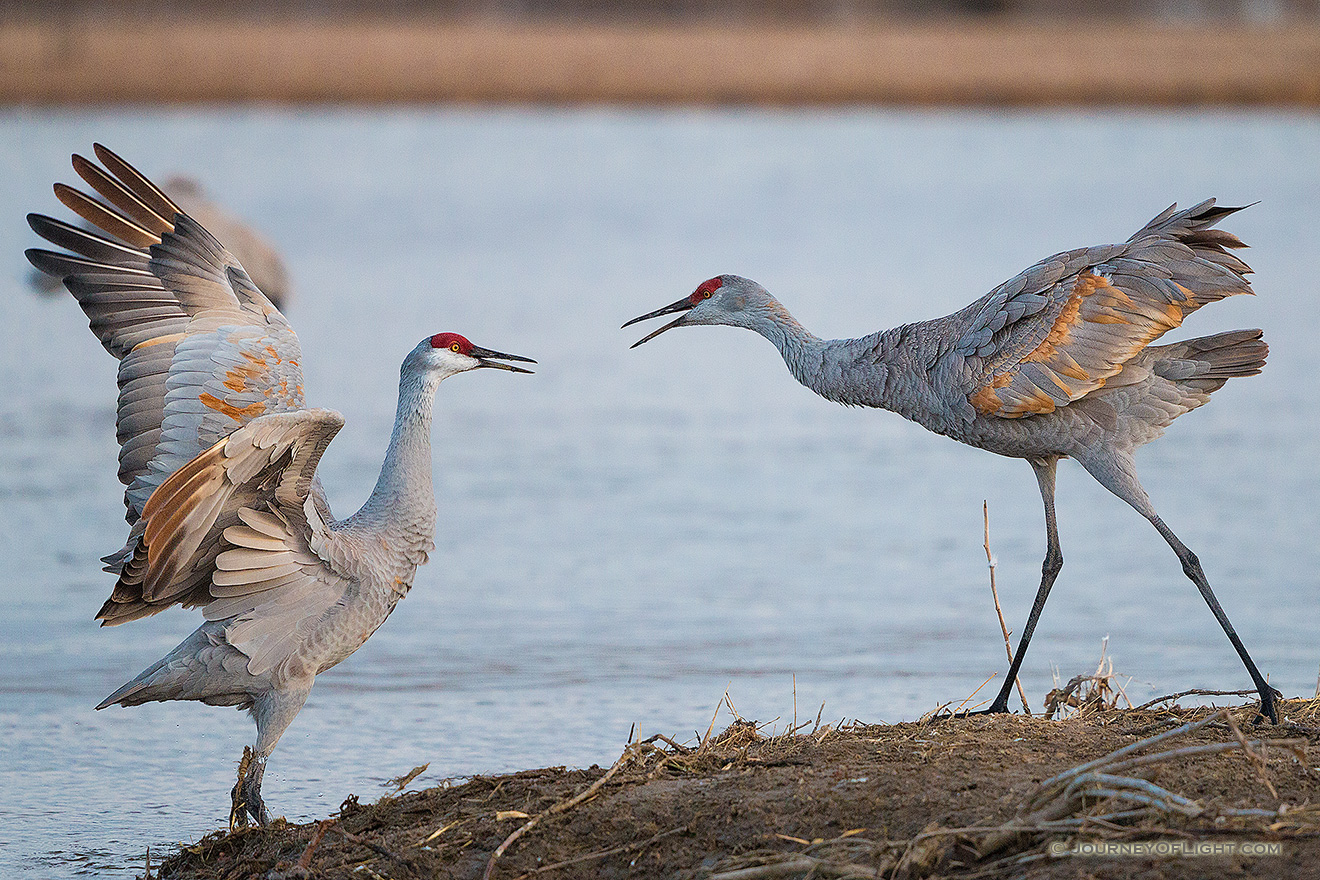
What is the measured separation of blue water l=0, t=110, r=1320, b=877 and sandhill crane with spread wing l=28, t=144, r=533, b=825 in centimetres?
62

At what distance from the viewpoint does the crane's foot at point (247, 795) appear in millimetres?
5488

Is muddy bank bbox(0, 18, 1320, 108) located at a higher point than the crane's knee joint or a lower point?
higher

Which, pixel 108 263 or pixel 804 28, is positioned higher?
pixel 804 28

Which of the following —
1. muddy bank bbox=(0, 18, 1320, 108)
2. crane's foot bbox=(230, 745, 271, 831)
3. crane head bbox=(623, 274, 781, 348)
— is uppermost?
muddy bank bbox=(0, 18, 1320, 108)

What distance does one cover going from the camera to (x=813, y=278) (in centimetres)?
1680

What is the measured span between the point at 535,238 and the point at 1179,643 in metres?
13.9

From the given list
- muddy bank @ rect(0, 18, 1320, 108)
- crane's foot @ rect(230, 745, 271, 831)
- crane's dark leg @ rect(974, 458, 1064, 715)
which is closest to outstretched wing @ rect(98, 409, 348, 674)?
crane's foot @ rect(230, 745, 271, 831)

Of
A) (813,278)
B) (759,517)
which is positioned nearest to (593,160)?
(813,278)

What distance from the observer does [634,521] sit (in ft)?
31.6

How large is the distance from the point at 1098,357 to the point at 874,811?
2.16 metres

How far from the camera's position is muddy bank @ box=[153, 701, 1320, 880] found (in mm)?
4098

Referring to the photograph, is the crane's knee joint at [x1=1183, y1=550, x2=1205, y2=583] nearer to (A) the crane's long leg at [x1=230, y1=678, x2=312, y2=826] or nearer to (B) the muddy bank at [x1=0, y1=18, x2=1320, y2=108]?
(A) the crane's long leg at [x1=230, y1=678, x2=312, y2=826]

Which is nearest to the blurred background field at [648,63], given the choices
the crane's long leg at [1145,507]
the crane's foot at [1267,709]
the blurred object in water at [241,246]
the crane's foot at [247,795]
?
the blurred object in water at [241,246]

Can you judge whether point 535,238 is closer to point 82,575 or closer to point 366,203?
point 366,203
